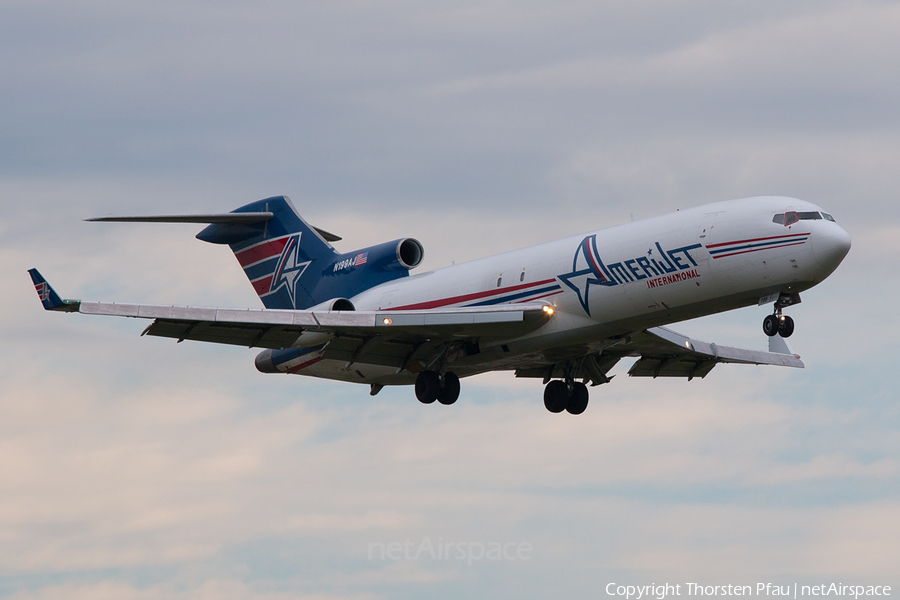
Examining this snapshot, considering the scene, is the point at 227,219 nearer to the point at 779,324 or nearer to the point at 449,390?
the point at 449,390

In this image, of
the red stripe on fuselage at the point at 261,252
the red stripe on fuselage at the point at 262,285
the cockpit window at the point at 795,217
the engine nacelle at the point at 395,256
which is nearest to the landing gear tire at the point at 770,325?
the cockpit window at the point at 795,217

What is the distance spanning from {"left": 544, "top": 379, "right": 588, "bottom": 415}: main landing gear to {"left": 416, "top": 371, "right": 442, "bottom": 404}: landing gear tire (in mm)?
3960

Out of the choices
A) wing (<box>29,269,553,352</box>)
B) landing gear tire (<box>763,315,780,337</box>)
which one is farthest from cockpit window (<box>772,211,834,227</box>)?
wing (<box>29,269,553,352</box>)

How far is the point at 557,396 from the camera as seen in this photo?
1348 inches

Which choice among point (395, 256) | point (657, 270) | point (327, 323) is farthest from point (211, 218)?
point (657, 270)

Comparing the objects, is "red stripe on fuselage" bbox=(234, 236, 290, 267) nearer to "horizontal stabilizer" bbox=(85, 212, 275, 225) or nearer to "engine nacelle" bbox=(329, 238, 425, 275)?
"horizontal stabilizer" bbox=(85, 212, 275, 225)

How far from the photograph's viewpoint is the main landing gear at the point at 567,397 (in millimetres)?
34156

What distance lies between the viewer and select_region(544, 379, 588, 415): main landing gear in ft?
112

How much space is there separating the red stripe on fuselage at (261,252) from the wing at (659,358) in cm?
844

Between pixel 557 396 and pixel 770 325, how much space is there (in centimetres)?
799

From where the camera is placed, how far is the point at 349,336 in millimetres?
31641

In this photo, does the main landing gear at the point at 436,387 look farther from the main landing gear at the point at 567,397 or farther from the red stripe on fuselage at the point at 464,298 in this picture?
the main landing gear at the point at 567,397

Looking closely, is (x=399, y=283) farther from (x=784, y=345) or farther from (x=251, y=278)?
(x=784, y=345)

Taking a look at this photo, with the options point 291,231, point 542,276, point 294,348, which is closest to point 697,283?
point 542,276
